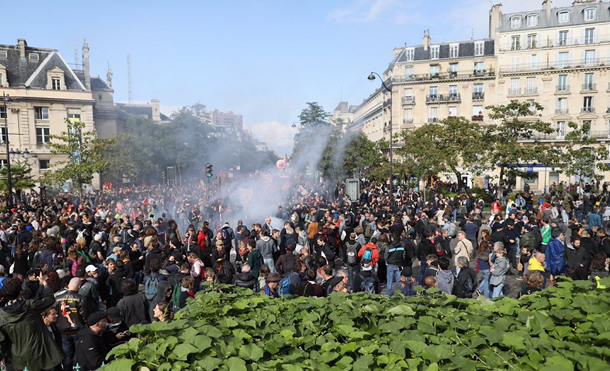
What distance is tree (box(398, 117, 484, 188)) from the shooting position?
33.9 m

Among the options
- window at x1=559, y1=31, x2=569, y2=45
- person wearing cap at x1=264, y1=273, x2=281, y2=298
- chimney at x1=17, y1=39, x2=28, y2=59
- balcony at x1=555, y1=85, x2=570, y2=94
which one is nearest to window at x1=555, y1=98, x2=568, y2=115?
balcony at x1=555, y1=85, x2=570, y2=94

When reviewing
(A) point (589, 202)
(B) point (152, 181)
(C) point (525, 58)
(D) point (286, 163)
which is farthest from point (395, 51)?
(A) point (589, 202)

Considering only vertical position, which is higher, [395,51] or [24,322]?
[395,51]

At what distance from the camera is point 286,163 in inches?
1820

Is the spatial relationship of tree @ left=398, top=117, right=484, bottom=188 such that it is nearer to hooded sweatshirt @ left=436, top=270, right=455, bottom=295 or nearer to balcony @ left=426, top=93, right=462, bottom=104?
balcony @ left=426, top=93, right=462, bottom=104

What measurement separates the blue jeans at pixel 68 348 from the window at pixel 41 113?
51.3 m

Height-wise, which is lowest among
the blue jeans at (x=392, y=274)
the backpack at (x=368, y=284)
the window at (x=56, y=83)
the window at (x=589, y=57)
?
the blue jeans at (x=392, y=274)

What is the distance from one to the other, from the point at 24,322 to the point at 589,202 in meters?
24.2

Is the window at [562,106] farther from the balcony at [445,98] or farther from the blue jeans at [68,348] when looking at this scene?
the blue jeans at [68,348]

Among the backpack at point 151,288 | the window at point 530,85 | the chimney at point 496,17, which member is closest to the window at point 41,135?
the backpack at point 151,288

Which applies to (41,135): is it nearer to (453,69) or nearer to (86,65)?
(86,65)

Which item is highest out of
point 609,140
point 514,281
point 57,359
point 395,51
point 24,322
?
point 395,51

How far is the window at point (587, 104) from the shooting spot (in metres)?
46.5

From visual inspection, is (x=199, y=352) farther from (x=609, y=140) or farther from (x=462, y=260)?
(x=609, y=140)
